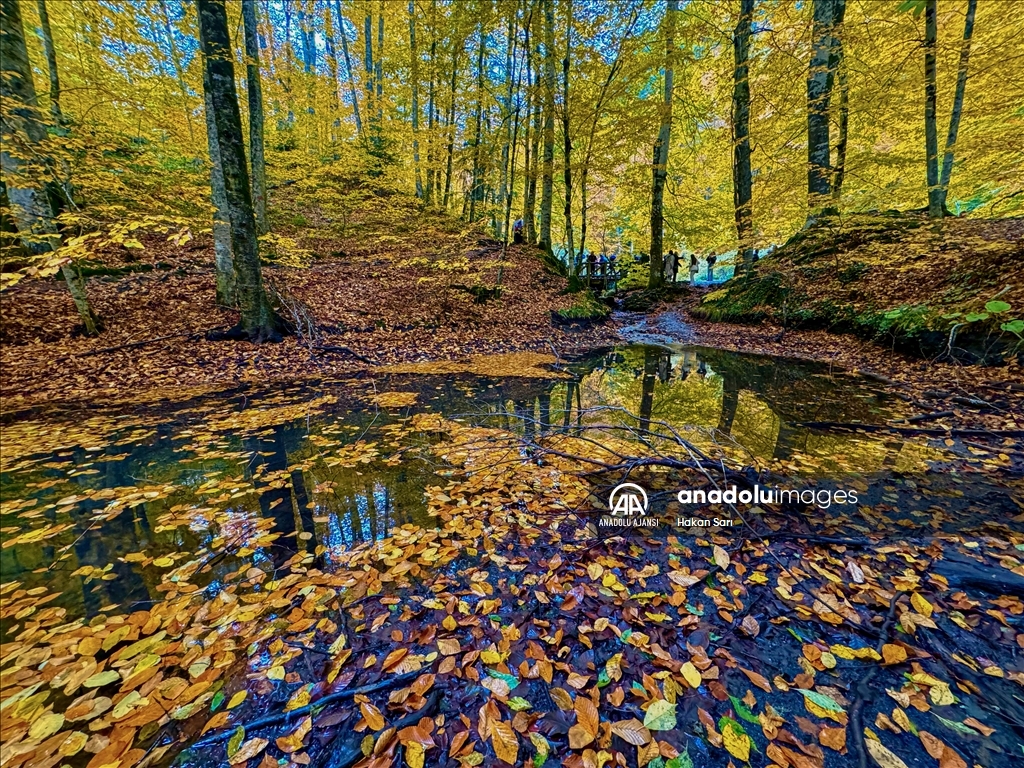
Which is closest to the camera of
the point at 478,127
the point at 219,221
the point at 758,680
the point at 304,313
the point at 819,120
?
the point at 758,680

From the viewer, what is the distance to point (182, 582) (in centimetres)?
261

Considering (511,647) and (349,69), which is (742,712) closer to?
(511,647)

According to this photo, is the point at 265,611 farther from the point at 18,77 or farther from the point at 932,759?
the point at 18,77

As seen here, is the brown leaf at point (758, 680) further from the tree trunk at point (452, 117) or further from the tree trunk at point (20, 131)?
the tree trunk at point (452, 117)

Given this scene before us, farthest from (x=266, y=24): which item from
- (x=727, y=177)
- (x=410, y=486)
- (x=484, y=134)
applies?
(x=410, y=486)

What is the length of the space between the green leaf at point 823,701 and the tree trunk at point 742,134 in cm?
1253

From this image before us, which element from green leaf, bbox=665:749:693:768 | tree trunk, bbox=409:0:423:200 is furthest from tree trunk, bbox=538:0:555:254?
green leaf, bbox=665:749:693:768

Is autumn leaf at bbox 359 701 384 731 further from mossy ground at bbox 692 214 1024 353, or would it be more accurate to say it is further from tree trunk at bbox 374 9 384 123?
tree trunk at bbox 374 9 384 123

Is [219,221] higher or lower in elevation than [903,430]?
higher

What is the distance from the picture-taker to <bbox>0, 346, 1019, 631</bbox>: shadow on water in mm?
2916

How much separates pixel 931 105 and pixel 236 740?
46.7ft

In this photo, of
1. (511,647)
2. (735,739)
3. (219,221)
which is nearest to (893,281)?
(735,739)

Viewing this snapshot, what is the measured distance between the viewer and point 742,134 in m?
13.2

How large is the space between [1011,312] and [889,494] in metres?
5.37
